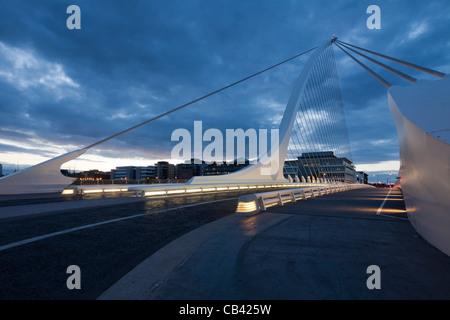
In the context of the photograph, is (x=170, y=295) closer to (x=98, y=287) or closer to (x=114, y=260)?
(x=98, y=287)

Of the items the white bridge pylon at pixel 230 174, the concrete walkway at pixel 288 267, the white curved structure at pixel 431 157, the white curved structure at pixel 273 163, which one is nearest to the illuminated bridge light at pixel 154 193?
the white bridge pylon at pixel 230 174

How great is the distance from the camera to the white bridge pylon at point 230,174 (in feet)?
62.1

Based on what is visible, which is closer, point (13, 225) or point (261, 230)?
point (261, 230)

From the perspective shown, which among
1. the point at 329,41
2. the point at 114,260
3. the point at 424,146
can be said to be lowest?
the point at 114,260

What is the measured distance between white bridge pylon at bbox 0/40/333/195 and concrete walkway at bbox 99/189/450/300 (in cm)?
1671

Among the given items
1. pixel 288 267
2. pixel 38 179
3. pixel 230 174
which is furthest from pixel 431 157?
pixel 38 179

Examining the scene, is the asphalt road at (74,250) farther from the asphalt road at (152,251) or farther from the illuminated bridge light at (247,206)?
the illuminated bridge light at (247,206)

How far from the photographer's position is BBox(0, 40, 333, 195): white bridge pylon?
62.1ft

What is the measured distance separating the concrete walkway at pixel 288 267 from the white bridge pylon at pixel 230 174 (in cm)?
1671

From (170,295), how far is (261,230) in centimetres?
384

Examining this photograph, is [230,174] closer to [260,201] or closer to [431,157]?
[260,201]

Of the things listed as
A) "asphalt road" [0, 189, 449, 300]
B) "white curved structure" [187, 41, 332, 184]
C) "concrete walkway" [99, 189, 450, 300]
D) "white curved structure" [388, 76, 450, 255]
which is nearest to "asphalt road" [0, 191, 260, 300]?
"asphalt road" [0, 189, 449, 300]
